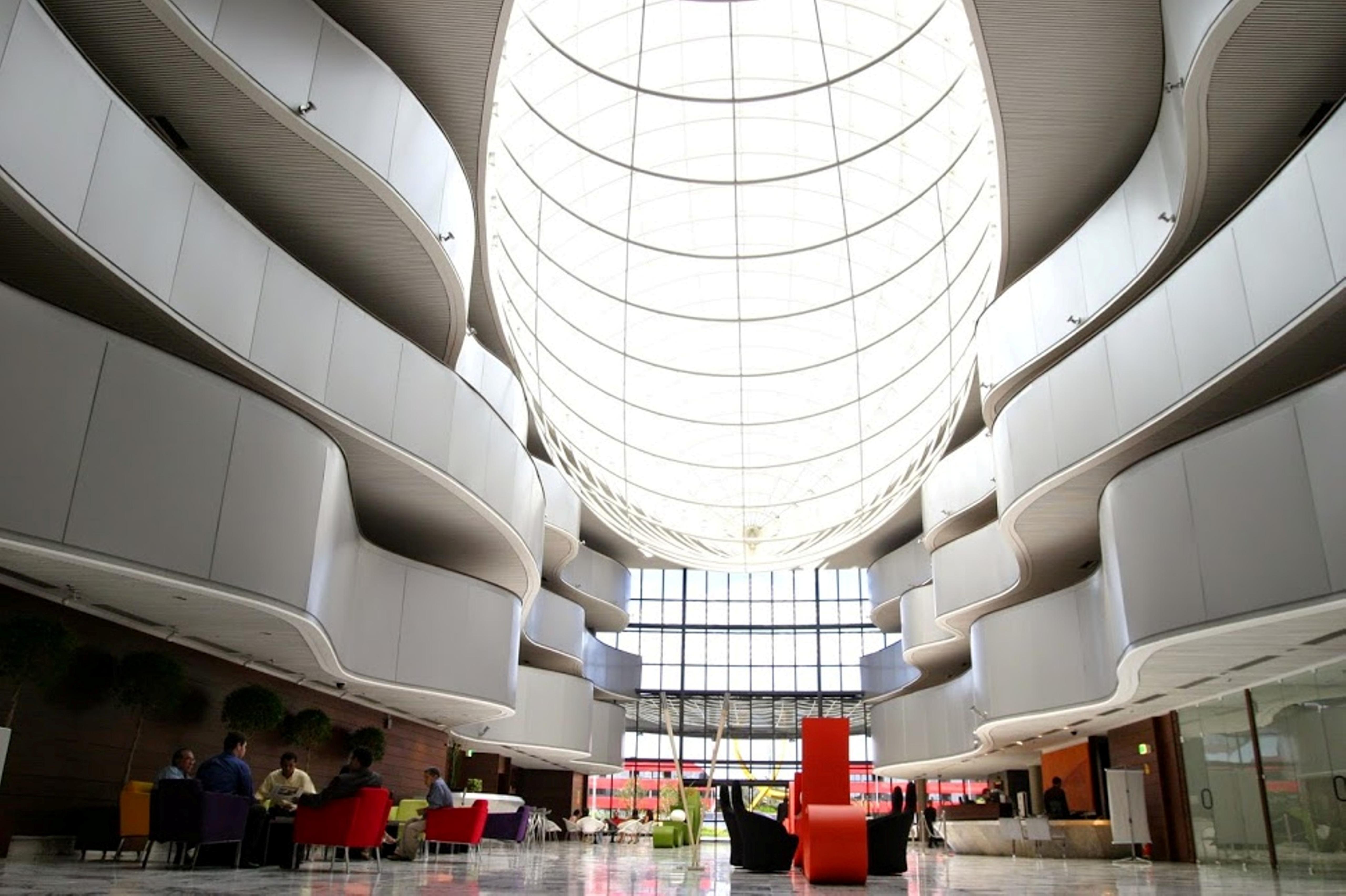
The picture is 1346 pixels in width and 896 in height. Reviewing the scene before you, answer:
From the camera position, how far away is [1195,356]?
1816 centimetres

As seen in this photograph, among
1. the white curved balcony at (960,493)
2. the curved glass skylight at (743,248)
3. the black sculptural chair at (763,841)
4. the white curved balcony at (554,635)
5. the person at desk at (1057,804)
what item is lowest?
the black sculptural chair at (763,841)

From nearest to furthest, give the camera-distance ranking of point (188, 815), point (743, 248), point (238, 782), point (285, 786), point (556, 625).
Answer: point (188, 815), point (238, 782), point (285, 786), point (743, 248), point (556, 625)

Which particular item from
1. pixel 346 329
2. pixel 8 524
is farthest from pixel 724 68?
pixel 8 524

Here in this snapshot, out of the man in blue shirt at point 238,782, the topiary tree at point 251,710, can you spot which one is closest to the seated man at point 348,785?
the man in blue shirt at point 238,782

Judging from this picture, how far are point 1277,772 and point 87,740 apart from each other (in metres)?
22.5

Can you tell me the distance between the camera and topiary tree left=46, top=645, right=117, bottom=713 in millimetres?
15820

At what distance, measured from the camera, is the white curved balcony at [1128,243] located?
53.7ft

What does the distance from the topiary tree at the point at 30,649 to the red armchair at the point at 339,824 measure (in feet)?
13.0

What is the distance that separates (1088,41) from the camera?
2030cm

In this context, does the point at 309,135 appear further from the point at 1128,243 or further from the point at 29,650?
the point at 1128,243

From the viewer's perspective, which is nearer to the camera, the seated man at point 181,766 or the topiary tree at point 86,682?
the seated man at point 181,766

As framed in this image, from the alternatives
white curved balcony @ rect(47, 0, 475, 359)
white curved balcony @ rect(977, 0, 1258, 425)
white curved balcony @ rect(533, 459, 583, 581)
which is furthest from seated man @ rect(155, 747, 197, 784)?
white curved balcony @ rect(533, 459, 583, 581)

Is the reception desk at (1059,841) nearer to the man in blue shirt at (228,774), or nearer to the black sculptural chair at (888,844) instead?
the black sculptural chair at (888,844)

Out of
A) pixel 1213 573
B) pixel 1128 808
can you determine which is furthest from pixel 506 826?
pixel 1213 573
